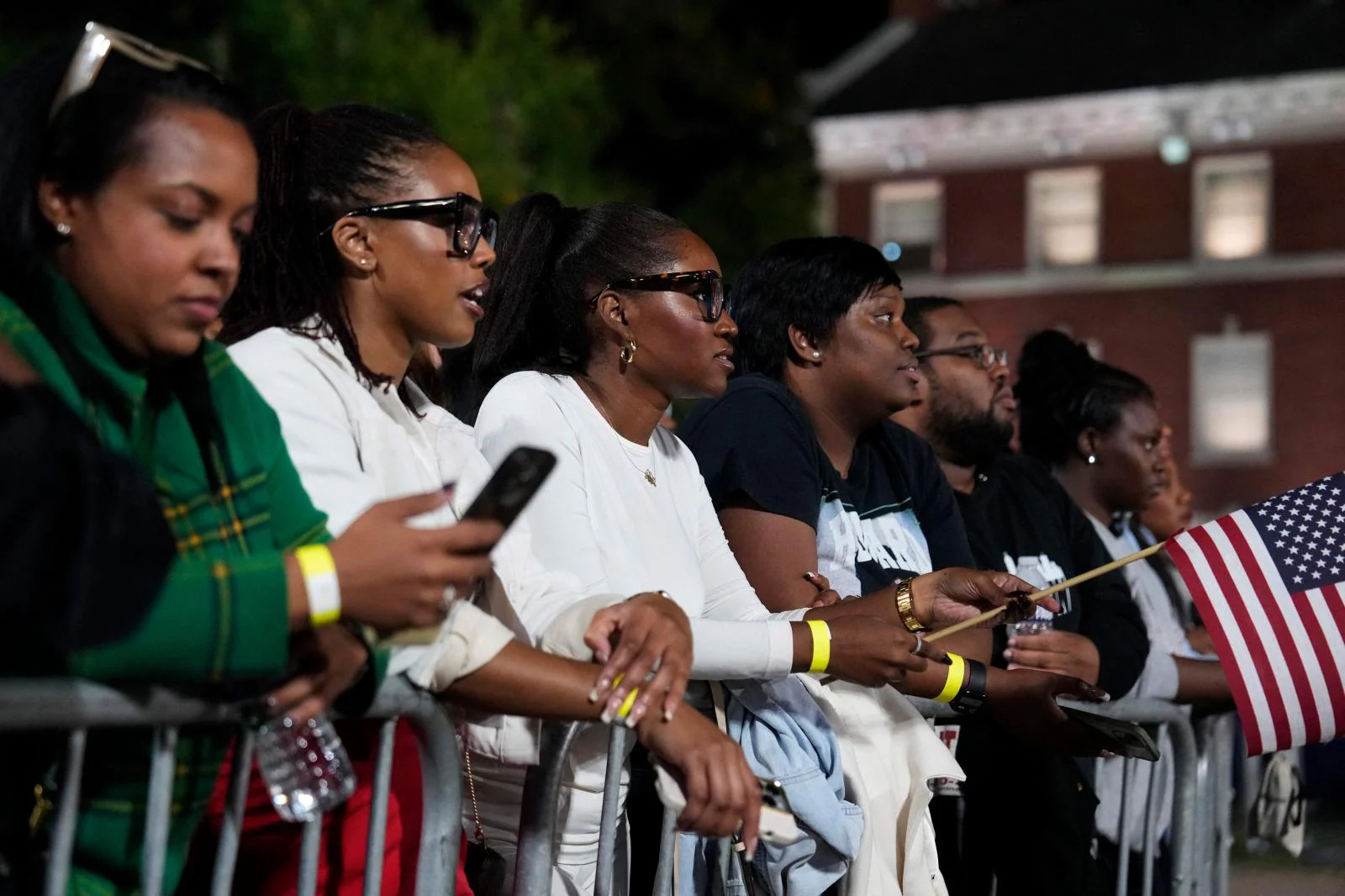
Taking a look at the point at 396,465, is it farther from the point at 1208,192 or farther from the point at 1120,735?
the point at 1208,192

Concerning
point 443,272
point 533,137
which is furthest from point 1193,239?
point 443,272

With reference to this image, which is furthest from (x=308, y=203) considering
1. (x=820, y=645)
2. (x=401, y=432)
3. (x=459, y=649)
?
(x=820, y=645)

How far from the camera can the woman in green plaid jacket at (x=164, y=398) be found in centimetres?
234

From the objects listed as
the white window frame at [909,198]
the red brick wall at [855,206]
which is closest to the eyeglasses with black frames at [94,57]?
the white window frame at [909,198]

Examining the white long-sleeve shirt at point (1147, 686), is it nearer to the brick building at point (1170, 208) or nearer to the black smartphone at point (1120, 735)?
the black smartphone at point (1120, 735)

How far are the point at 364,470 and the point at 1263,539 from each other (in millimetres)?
2758

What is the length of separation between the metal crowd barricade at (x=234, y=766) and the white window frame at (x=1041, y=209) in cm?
3145

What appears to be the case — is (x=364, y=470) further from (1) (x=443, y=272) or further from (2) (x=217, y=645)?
(2) (x=217, y=645)

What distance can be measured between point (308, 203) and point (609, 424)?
105 cm

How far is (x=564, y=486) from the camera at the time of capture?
3.82 m

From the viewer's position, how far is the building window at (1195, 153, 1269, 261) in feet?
105

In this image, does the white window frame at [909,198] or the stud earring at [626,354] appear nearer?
the stud earring at [626,354]

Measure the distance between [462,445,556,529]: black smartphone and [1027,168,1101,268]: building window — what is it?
31.8 meters

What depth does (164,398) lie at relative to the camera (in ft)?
8.60
